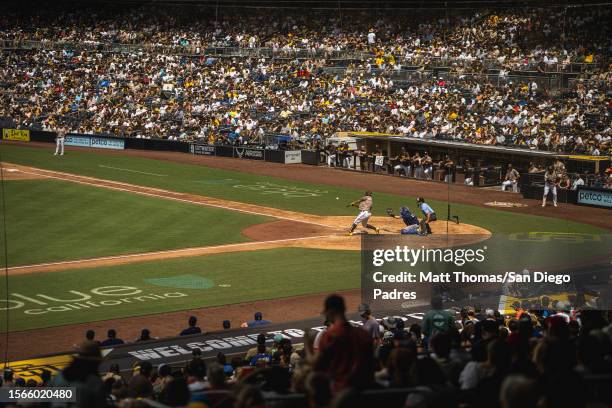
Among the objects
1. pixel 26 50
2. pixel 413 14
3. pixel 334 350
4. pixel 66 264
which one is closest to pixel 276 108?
pixel 413 14

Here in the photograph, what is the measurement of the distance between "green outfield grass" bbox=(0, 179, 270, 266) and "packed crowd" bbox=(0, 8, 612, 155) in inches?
650

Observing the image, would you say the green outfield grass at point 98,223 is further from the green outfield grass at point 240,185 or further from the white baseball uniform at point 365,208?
the white baseball uniform at point 365,208

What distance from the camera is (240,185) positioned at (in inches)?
1772

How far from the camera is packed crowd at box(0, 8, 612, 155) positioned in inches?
1896

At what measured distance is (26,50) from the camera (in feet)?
238

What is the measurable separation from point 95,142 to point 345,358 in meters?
54.2

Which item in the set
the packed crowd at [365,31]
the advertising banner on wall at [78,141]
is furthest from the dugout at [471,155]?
the advertising banner on wall at [78,141]

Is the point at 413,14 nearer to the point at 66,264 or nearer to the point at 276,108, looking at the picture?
the point at 276,108

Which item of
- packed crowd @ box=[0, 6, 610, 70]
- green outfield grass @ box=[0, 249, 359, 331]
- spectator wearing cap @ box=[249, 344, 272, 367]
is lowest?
green outfield grass @ box=[0, 249, 359, 331]

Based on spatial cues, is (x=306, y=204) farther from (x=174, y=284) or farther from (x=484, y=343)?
(x=484, y=343)

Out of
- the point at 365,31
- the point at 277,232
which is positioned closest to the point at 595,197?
the point at 277,232

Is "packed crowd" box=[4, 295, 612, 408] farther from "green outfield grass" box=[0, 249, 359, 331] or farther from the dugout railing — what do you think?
the dugout railing

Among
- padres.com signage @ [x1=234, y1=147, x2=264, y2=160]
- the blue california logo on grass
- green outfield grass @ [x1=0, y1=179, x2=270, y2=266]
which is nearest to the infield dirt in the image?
green outfield grass @ [x1=0, y1=179, x2=270, y2=266]

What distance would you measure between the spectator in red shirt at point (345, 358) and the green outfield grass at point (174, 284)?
14.5 metres
